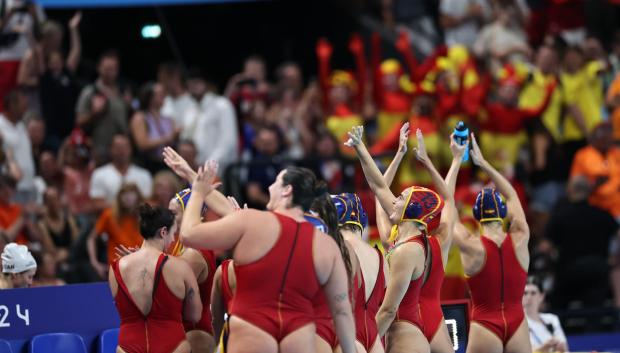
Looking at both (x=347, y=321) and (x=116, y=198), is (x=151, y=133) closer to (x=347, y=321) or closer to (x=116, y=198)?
(x=116, y=198)

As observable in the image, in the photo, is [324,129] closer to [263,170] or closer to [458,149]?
[263,170]

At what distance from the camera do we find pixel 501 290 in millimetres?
11102

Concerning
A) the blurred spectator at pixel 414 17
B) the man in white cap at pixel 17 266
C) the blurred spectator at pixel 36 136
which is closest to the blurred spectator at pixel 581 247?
the blurred spectator at pixel 414 17

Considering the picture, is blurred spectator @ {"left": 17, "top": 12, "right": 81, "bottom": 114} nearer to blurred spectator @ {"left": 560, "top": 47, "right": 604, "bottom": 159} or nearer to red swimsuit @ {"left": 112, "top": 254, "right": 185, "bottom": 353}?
red swimsuit @ {"left": 112, "top": 254, "right": 185, "bottom": 353}

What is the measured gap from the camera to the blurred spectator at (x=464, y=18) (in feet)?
61.0

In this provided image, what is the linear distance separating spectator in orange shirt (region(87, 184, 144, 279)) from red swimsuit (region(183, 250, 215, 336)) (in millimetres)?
3672

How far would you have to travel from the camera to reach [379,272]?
32.0 feet

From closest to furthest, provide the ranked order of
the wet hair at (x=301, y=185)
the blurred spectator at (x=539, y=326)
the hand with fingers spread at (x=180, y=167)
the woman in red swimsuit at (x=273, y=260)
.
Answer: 1. the woman in red swimsuit at (x=273, y=260)
2. the wet hair at (x=301, y=185)
3. the hand with fingers spread at (x=180, y=167)
4. the blurred spectator at (x=539, y=326)

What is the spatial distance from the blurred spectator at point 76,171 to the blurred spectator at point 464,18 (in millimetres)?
5954

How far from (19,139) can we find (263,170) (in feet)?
8.91

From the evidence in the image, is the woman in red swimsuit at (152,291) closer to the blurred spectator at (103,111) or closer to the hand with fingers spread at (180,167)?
the hand with fingers spread at (180,167)

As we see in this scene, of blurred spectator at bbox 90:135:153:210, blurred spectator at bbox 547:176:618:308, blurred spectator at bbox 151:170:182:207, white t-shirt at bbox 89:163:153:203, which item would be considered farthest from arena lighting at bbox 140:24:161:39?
blurred spectator at bbox 547:176:618:308

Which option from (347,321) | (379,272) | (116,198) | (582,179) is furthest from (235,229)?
(582,179)

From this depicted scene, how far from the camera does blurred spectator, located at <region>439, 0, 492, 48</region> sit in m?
18.6
